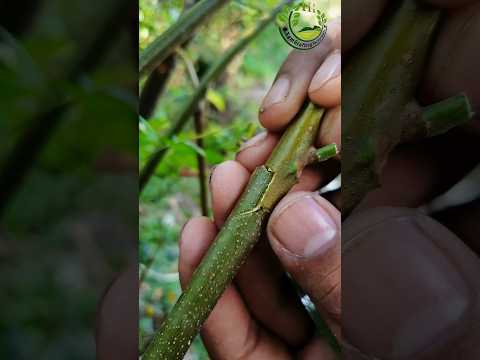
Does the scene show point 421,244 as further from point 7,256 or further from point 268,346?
point 7,256

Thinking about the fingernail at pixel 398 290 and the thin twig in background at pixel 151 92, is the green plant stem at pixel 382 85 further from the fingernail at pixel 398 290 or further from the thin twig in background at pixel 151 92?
the thin twig in background at pixel 151 92

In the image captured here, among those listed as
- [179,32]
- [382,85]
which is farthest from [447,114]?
[179,32]

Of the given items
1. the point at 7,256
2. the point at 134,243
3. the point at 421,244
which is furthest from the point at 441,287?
the point at 7,256

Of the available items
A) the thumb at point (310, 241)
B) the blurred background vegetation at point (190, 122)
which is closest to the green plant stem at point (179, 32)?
the blurred background vegetation at point (190, 122)

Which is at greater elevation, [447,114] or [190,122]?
[447,114]

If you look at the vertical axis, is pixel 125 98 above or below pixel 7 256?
above

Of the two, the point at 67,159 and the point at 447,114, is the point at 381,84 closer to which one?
the point at 447,114

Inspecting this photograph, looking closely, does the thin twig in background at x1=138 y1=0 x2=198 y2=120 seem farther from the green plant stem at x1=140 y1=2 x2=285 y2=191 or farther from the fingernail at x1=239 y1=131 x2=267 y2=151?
the fingernail at x1=239 y1=131 x2=267 y2=151
